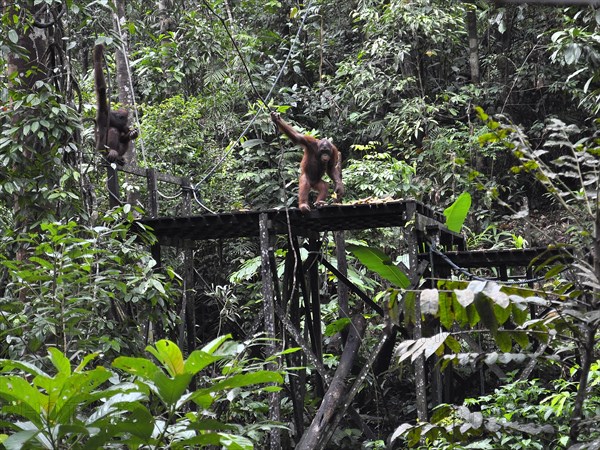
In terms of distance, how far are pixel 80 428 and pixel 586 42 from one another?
7.21m

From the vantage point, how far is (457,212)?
8891 mm

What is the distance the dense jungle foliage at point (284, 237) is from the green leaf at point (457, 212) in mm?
40

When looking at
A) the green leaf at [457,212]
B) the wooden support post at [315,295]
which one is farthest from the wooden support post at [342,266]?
the green leaf at [457,212]

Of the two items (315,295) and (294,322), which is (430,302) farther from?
(315,295)

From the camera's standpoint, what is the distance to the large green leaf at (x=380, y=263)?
27.7 ft

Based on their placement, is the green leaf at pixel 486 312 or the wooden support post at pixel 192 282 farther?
the wooden support post at pixel 192 282

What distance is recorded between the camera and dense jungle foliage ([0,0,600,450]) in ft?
8.31

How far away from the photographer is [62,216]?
584cm

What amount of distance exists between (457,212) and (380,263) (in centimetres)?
113

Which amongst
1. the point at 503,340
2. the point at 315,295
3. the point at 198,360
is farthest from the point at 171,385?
the point at 315,295

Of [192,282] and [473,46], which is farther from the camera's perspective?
[473,46]

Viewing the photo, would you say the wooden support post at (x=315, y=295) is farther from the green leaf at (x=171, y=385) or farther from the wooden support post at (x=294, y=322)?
the green leaf at (x=171, y=385)

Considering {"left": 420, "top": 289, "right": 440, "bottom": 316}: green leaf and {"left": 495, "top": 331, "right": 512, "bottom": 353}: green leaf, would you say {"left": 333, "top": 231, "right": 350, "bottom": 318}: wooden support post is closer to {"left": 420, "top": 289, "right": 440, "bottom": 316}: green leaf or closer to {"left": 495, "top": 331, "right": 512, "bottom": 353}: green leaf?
{"left": 495, "top": 331, "right": 512, "bottom": 353}: green leaf

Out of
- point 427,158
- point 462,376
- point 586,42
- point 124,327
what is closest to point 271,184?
point 427,158
